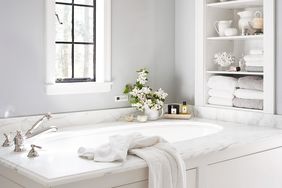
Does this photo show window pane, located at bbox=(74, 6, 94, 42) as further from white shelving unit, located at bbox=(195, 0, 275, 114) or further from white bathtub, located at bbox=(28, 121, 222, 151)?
white shelving unit, located at bbox=(195, 0, 275, 114)

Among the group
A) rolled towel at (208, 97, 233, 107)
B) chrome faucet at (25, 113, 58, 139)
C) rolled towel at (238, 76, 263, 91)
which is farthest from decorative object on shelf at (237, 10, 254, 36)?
chrome faucet at (25, 113, 58, 139)

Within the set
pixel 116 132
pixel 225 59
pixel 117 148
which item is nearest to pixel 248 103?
pixel 225 59

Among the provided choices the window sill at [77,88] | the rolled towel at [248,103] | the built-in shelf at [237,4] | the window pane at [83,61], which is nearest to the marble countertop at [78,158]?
the rolled towel at [248,103]

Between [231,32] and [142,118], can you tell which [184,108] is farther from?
[231,32]

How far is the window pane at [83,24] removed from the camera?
12.7 feet

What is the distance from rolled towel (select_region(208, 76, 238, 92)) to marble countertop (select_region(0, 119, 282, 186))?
0.38 meters

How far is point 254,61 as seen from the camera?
365 cm

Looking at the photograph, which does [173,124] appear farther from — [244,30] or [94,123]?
[244,30]

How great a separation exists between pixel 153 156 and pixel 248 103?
1.54 metres

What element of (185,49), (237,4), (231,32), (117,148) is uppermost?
(237,4)

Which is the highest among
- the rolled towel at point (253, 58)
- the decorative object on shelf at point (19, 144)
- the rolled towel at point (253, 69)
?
the rolled towel at point (253, 58)

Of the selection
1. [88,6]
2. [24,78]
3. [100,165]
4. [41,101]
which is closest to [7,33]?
[24,78]

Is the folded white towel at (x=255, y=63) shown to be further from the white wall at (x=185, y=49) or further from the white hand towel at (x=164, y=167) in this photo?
the white hand towel at (x=164, y=167)

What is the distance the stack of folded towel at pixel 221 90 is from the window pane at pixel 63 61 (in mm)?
1277
